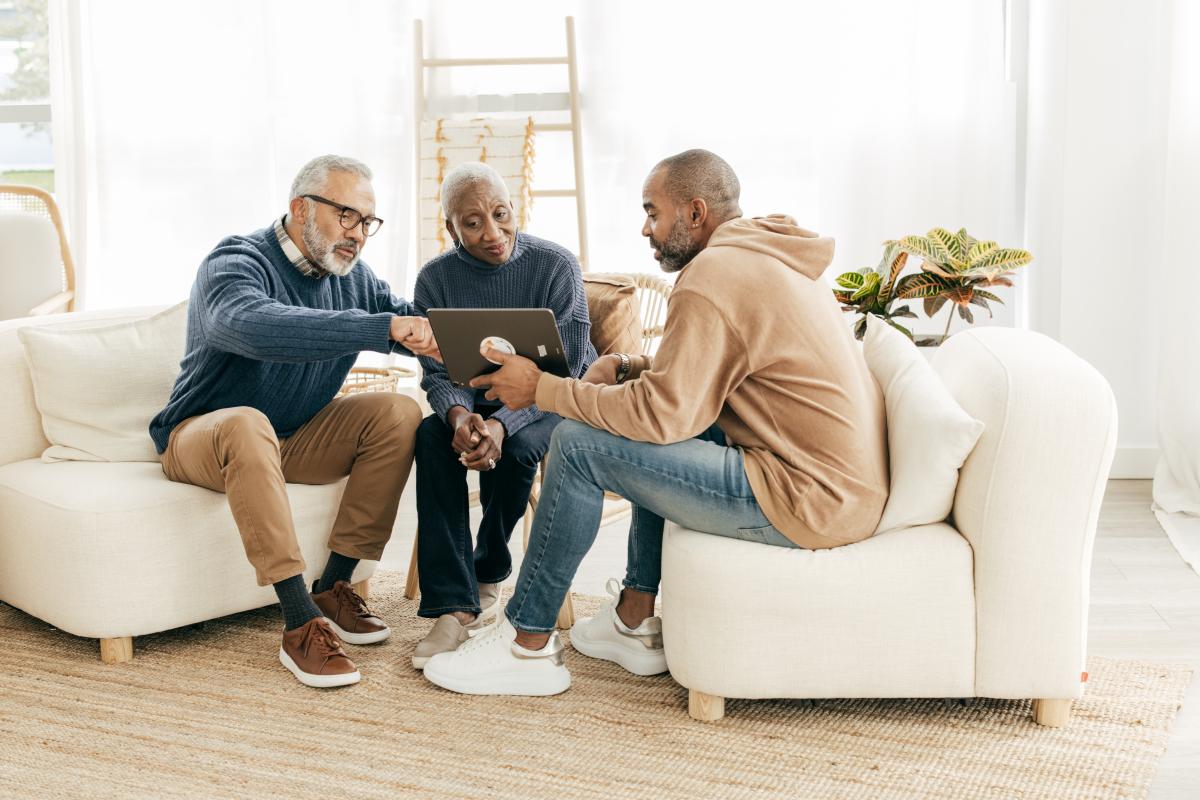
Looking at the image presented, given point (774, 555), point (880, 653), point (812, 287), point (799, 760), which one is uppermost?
point (812, 287)

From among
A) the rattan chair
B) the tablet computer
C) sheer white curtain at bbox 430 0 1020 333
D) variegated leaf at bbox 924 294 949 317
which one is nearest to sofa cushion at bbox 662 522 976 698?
the tablet computer

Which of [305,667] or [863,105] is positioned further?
[863,105]

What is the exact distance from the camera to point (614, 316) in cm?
281

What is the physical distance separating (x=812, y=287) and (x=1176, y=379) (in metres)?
2.04

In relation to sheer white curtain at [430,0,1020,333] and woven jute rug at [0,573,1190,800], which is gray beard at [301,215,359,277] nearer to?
woven jute rug at [0,573,1190,800]

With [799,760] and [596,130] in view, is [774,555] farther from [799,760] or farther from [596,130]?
[596,130]

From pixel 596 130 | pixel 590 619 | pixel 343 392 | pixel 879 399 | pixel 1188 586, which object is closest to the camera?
pixel 879 399

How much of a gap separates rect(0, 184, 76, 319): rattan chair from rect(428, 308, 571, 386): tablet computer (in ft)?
6.84

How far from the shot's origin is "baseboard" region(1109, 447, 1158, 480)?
384 cm

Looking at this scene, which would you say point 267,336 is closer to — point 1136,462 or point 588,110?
point 588,110

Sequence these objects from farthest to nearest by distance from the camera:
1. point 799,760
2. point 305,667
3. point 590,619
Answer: point 590,619 < point 305,667 < point 799,760

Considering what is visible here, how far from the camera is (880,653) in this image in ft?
6.69

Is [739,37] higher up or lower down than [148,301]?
higher up

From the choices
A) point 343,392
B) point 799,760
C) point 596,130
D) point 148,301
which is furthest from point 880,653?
Result: point 148,301
